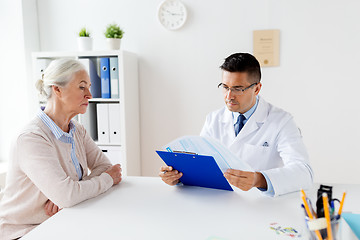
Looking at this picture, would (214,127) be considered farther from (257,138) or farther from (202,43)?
(202,43)

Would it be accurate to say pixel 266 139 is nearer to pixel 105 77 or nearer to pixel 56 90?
pixel 56 90

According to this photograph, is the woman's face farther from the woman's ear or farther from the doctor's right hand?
the doctor's right hand

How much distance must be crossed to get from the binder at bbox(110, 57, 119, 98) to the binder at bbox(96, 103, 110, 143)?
0.41ft

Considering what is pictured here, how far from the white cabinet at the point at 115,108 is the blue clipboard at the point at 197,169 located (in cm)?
144

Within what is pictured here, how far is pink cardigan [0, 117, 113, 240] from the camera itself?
50.8 inches

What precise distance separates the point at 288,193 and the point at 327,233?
0.59 metres

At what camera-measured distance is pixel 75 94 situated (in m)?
1.59

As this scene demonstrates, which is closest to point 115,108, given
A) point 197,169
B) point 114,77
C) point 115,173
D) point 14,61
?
point 114,77

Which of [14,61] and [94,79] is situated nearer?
[94,79]

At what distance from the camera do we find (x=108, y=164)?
169cm

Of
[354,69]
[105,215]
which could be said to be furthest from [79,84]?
[354,69]

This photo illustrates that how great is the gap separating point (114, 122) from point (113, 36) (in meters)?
0.73

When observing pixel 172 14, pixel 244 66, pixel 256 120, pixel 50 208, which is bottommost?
pixel 50 208

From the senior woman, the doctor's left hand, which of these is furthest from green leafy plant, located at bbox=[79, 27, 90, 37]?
the doctor's left hand
